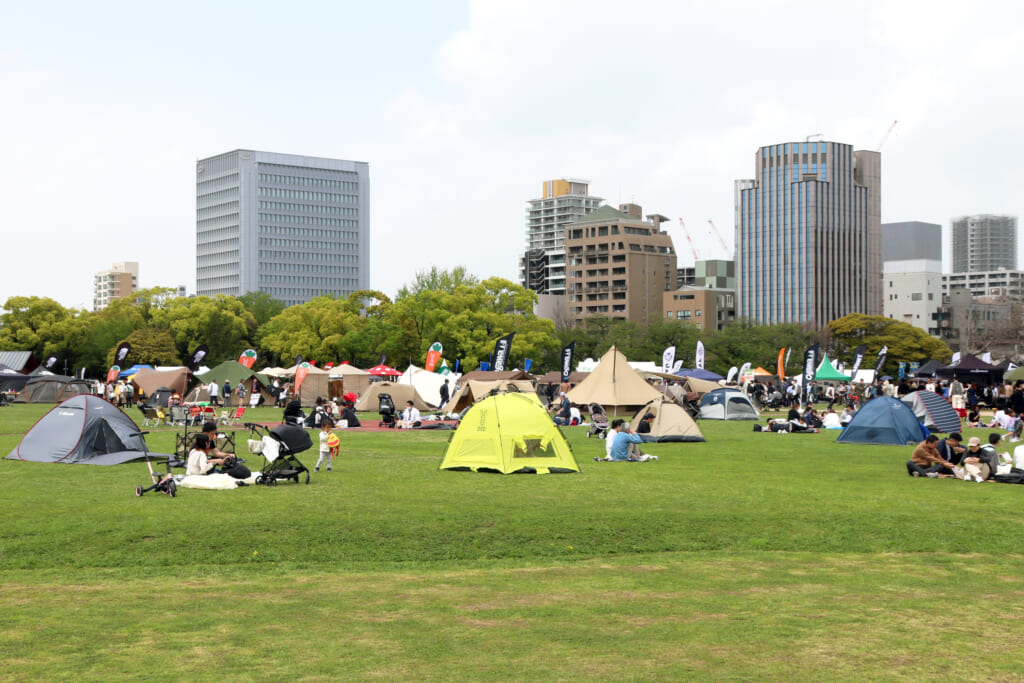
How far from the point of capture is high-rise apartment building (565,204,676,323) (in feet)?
615

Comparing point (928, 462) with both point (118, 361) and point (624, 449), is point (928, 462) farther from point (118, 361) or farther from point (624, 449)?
point (118, 361)

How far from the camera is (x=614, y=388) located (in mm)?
43625

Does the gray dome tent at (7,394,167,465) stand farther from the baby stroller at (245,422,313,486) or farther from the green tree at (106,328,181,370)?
the green tree at (106,328,181,370)

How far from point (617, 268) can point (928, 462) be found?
167879mm

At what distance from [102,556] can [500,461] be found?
1051cm

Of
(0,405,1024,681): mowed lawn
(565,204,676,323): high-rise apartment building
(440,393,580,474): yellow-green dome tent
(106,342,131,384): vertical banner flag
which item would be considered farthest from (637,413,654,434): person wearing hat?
(565,204,676,323): high-rise apartment building

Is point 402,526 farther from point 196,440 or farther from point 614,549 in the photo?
point 196,440

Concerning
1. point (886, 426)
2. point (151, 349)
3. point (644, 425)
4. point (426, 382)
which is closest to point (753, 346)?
point (426, 382)

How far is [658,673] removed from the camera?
323 inches

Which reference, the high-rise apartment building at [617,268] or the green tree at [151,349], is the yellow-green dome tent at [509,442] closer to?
the green tree at [151,349]

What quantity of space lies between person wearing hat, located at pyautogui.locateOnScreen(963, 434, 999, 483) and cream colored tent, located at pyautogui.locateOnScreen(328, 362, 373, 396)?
4128 centimetres

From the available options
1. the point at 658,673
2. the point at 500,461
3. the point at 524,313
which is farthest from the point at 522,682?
the point at 524,313

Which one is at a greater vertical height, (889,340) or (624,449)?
(889,340)

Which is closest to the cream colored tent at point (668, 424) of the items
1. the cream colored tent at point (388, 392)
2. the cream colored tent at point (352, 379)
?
the cream colored tent at point (388, 392)
